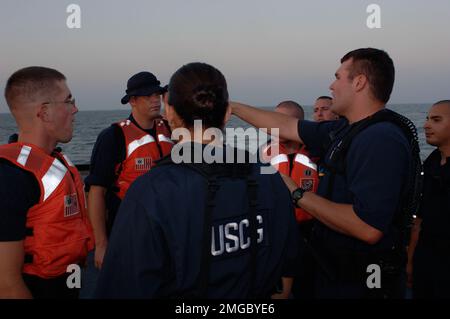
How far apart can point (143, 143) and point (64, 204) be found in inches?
66.6

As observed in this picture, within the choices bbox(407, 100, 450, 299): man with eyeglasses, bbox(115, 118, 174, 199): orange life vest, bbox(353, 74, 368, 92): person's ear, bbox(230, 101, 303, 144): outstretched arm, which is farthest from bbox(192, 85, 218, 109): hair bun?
bbox(407, 100, 450, 299): man with eyeglasses

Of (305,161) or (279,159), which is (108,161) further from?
(305,161)

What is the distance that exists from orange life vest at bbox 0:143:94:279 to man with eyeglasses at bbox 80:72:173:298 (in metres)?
1.16

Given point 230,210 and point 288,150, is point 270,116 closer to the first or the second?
point 288,150

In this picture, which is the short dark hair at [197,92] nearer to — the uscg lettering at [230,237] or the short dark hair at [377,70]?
the uscg lettering at [230,237]

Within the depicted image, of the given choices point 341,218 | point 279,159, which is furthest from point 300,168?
point 341,218

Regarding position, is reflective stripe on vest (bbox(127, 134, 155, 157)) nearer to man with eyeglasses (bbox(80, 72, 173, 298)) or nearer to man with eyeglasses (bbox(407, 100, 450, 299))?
man with eyeglasses (bbox(80, 72, 173, 298))

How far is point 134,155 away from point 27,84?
61.8 inches

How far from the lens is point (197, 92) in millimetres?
1569

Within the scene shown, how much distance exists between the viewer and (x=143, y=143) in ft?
12.8
